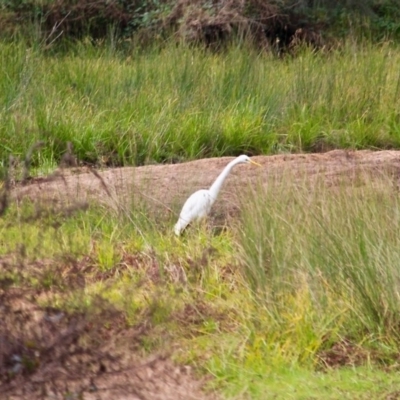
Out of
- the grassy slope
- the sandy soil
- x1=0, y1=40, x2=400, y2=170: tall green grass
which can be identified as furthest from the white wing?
x1=0, y1=40, x2=400, y2=170: tall green grass

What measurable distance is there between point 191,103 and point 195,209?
4115 millimetres

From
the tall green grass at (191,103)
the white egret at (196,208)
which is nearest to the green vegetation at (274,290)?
the white egret at (196,208)

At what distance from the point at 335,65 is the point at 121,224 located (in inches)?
218

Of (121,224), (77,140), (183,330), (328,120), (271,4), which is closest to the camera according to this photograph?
(183,330)

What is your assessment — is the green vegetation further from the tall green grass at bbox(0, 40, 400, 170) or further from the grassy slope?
the tall green grass at bbox(0, 40, 400, 170)

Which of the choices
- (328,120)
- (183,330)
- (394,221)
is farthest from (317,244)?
(328,120)

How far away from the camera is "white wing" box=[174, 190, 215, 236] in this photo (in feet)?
23.0

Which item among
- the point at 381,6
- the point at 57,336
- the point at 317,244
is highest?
the point at 57,336

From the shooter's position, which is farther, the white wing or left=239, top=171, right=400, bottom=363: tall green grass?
the white wing

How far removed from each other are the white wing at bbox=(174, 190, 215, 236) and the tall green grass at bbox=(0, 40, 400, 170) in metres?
2.32

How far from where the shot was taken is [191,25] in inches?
590

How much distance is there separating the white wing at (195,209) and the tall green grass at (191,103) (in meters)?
2.32

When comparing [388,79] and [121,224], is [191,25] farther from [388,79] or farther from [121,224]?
[121,224]

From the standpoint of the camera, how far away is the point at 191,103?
11000 millimetres
